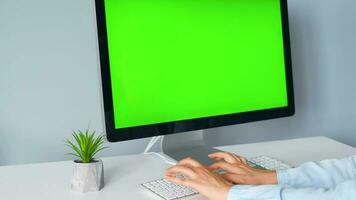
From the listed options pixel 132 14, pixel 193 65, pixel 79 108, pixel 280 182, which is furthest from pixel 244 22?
pixel 79 108

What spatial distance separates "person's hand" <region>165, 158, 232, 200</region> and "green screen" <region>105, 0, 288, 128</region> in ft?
0.61

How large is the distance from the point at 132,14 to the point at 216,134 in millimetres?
697

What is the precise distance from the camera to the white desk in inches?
42.3

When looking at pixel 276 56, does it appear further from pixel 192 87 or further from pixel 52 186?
pixel 52 186

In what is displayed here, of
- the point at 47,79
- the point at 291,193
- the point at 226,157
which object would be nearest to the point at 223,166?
the point at 226,157

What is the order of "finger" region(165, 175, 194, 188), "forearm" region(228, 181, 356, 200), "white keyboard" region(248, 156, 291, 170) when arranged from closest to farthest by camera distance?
1. "forearm" region(228, 181, 356, 200)
2. "finger" region(165, 175, 194, 188)
3. "white keyboard" region(248, 156, 291, 170)

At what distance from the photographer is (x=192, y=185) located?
0.99m

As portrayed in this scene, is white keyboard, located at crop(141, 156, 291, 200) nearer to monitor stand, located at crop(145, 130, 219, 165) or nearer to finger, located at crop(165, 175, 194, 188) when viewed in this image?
finger, located at crop(165, 175, 194, 188)

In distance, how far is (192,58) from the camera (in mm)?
1261

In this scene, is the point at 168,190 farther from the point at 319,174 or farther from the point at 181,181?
the point at 319,174

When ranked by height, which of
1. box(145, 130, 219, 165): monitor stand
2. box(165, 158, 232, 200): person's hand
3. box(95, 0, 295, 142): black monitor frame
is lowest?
box(165, 158, 232, 200): person's hand

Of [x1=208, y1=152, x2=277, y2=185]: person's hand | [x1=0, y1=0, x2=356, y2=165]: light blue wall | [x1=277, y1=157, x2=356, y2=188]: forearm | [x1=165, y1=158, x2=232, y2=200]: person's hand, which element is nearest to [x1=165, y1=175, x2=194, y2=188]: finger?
[x1=165, y1=158, x2=232, y2=200]: person's hand

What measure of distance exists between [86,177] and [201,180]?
0.27 m

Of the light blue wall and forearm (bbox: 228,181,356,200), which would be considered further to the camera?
the light blue wall
